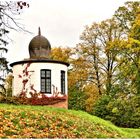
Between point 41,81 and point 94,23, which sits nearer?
point 41,81

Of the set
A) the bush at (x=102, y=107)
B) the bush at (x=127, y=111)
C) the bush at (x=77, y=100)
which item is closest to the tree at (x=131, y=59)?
the bush at (x=127, y=111)

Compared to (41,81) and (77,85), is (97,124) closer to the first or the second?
(41,81)

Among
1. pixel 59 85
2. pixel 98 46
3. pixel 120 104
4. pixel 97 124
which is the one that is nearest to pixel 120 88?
pixel 120 104

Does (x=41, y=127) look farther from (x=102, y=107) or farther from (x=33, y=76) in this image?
(x=102, y=107)

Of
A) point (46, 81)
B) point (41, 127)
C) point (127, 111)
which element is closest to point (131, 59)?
point (127, 111)

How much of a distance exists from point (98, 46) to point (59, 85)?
1370 cm

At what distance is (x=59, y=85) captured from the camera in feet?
117

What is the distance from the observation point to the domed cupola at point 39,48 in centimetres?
3634

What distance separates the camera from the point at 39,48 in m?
36.4

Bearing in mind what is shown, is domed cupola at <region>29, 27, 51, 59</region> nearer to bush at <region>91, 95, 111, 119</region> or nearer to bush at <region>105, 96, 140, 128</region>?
bush at <region>105, 96, 140, 128</region>

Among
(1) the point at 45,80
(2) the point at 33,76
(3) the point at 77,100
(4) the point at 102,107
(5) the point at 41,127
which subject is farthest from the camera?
(3) the point at 77,100

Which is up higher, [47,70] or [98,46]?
[98,46]

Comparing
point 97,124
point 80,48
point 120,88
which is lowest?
point 97,124

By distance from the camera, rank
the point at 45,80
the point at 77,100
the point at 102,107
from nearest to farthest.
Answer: the point at 45,80 → the point at 102,107 → the point at 77,100
